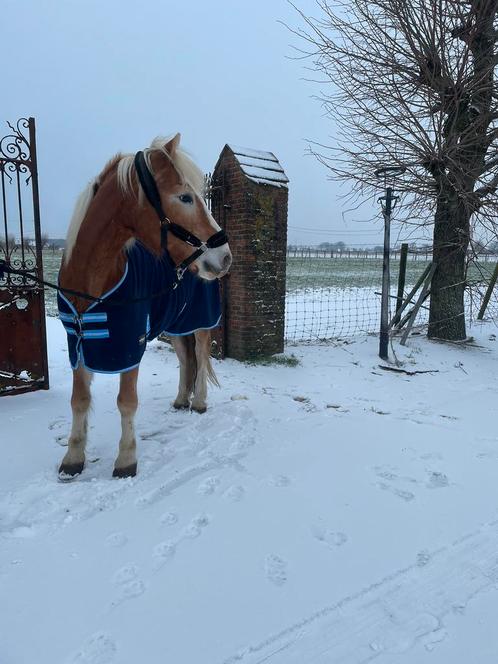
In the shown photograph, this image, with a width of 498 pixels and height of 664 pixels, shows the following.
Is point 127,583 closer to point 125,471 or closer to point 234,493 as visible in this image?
point 234,493

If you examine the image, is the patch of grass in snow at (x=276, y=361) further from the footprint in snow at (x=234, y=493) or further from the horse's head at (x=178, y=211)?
the horse's head at (x=178, y=211)

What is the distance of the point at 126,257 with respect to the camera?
9.48 ft

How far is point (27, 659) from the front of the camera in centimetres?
157

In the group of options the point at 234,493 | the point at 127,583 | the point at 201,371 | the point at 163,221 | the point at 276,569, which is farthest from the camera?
the point at 201,371

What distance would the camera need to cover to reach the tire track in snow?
5.35 ft

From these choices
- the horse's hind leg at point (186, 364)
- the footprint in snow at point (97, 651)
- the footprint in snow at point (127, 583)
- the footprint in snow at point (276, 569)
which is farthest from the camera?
the horse's hind leg at point (186, 364)

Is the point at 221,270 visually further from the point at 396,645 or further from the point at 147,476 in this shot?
the point at 396,645

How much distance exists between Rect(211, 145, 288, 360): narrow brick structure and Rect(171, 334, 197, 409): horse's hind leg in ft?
5.27

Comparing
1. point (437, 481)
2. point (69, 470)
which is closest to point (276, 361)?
point (437, 481)

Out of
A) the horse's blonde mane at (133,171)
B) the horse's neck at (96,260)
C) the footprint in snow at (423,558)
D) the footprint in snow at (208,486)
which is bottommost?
the footprint in snow at (423,558)

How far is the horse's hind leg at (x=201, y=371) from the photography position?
418cm

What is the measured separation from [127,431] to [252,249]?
346cm

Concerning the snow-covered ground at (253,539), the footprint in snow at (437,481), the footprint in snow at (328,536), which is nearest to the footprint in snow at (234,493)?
the snow-covered ground at (253,539)

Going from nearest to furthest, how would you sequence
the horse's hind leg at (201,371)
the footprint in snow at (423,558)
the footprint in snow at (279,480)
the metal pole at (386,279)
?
the footprint in snow at (423,558) → the footprint in snow at (279,480) → the horse's hind leg at (201,371) → the metal pole at (386,279)
